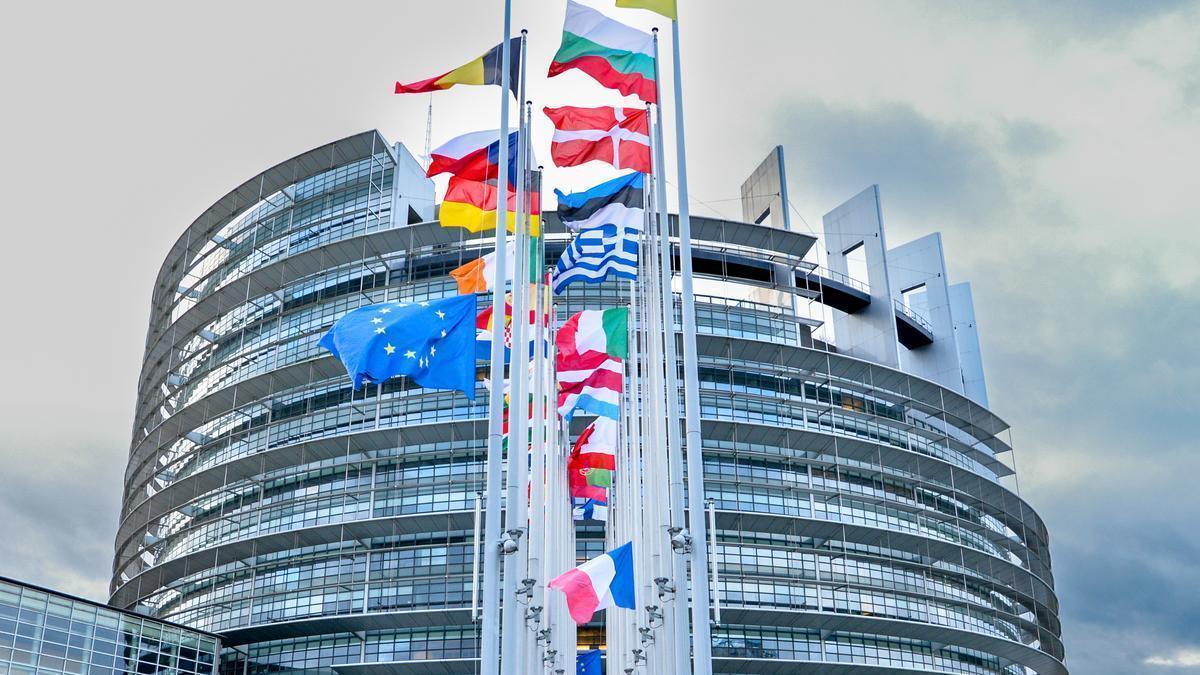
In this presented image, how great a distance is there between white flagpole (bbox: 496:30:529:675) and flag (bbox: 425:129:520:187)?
3.91 ft

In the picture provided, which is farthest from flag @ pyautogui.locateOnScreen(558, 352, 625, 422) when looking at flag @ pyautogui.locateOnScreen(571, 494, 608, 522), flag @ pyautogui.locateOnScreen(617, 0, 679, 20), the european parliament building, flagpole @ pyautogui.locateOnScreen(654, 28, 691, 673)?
the european parliament building

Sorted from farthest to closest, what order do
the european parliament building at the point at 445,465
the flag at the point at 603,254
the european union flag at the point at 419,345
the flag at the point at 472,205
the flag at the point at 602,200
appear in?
the european parliament building at the point at 445,465 → the flag at the point at 603,254 → the flag at the point at 602,200 → the flag at the point at 472,205 → the european union flag at the point at 419,345

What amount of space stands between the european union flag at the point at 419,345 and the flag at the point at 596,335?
30.6 feet

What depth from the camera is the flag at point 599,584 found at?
23.4 m

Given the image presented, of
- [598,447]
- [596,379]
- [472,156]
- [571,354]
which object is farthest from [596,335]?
[472,156]

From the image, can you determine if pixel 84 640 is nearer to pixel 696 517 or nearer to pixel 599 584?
pixel 599 584

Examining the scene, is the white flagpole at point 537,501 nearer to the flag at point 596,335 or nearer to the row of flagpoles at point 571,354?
the row of flagpoles at point 571,354

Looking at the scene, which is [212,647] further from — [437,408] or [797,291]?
[797,291]

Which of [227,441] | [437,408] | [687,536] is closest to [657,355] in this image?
Result: [687,536]

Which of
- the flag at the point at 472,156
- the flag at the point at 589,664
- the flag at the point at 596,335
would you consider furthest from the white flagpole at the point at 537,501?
the flag at the point at 589,664

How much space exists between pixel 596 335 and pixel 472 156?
7.17 metres

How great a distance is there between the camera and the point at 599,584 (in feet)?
77.7

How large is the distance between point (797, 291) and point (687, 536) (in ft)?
159

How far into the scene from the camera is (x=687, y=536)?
845 inches
